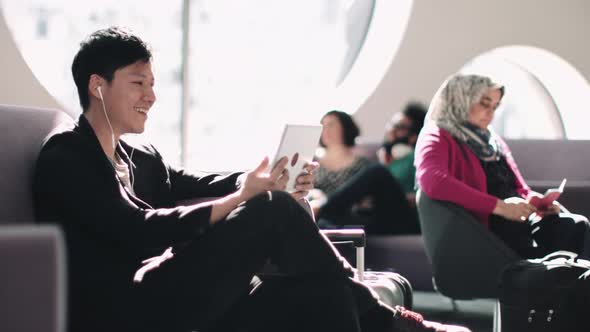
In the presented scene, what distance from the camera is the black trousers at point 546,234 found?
2.98 meters

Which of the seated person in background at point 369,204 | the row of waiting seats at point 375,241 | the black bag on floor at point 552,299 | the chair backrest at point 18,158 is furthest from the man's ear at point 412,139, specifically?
the chair backrest at point 18,158

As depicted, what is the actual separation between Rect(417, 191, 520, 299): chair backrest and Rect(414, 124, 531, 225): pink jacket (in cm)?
4

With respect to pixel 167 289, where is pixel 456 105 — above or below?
above

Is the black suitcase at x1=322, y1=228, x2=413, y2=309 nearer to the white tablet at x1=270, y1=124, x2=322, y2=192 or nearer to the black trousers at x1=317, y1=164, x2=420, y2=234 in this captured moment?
the white tablet at x1=270, y1=124, x2=322, y2=192

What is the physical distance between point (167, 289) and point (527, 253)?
157 cm

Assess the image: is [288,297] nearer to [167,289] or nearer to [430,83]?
[167,289]

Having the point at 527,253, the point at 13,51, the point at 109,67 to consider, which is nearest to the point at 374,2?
the point at 13,51

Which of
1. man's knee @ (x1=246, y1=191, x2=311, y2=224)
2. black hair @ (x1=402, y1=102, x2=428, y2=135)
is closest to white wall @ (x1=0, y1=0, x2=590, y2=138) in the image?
black hair @ (x1=402, y1=102, x2=428, y2=135)

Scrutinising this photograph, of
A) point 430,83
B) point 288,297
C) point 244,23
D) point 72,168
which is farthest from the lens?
point 244,23

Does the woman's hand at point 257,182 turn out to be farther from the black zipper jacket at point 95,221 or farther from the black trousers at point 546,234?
the black trousers at point 546,234

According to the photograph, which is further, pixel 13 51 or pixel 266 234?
pixel 13 51

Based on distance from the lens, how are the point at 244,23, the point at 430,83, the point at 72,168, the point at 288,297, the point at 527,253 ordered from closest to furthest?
the point at 72,168, the point at 288,297, the point at 527,253, the point at 430,83, the point at 244,23

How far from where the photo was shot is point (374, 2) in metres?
6.39

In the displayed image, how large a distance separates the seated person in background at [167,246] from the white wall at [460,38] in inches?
163
